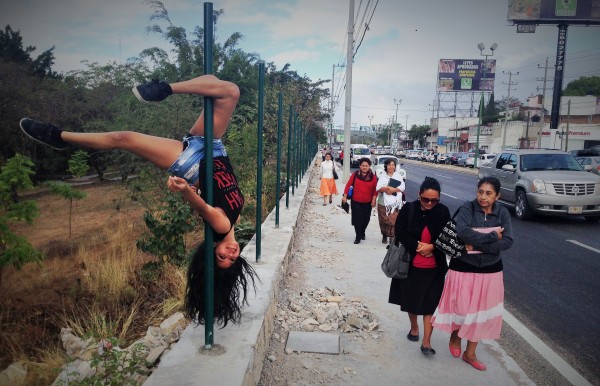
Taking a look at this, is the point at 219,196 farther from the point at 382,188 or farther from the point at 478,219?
the point at 382,188

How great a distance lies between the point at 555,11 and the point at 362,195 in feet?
164

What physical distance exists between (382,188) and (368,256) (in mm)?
1245

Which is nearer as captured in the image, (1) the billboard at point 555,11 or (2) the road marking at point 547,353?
(2) the road marking at point 547,353

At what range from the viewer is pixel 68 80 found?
22656 mm

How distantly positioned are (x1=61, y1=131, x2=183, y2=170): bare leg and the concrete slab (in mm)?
2085

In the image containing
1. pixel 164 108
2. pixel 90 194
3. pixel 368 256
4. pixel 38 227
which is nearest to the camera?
pixel 368 256

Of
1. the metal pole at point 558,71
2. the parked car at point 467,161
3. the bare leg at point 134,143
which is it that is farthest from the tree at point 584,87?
the bare leg at point 134,143

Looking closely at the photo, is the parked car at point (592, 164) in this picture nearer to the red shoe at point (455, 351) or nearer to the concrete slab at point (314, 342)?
the red shoe at point (455, 351)

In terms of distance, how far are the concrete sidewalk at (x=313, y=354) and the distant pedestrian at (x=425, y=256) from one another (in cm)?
34

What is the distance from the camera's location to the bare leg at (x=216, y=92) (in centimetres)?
246

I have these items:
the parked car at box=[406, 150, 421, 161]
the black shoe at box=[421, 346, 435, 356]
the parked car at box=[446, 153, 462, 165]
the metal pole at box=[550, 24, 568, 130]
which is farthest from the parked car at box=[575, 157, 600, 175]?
the parked car at box=[406, 150, 421, 161]

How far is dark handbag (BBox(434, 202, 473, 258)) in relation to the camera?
3.42m

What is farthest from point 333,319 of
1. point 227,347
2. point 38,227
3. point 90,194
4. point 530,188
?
point 90,194

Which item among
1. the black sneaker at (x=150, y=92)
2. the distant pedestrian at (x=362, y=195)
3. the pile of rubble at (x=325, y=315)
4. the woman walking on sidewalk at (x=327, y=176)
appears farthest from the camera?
the woman walking on sidewalk at (x=327, y=176)
